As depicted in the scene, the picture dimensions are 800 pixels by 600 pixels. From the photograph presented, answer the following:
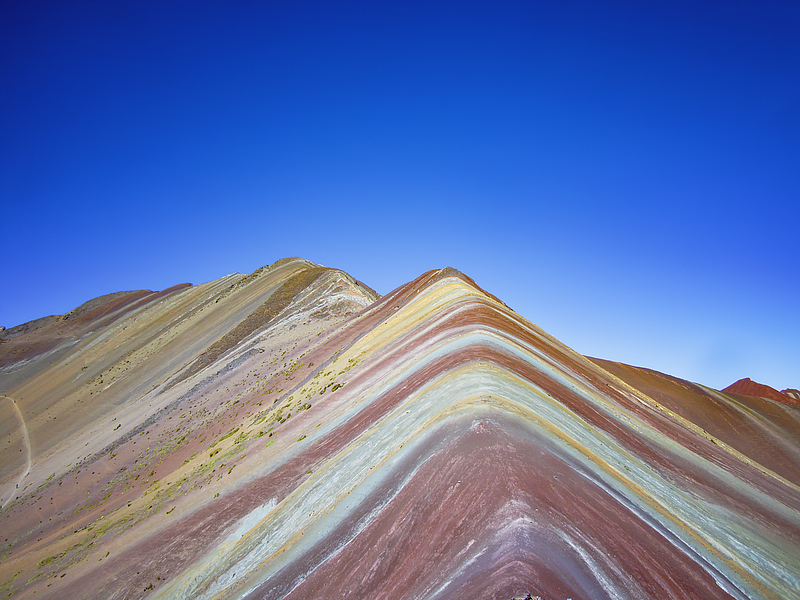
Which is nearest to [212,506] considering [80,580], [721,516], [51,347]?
[80,580]

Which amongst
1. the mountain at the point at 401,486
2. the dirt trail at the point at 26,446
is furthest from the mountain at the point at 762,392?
the dirt trail at the point at 26,446

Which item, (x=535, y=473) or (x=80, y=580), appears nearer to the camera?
(x=535, y=473)

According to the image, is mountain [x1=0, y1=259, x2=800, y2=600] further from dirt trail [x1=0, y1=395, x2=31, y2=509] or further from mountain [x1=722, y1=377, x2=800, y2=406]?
mountain [x1=722, y1=377, x2=800, y2=406]

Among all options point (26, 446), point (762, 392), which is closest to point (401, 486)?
point (26, 446)

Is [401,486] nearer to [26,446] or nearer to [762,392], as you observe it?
[26,446]

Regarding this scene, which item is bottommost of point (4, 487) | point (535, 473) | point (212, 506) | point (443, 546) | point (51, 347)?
point (4, 487)

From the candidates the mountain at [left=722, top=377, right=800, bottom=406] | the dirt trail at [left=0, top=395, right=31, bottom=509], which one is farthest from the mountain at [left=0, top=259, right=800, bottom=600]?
the mountain at [left=722, top=377, right=800, bottom=406]

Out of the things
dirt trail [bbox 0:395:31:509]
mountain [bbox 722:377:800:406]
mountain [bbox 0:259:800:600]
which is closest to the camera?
mountain [bbox 0:259:800:600]

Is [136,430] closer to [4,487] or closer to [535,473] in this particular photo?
[4,487]
